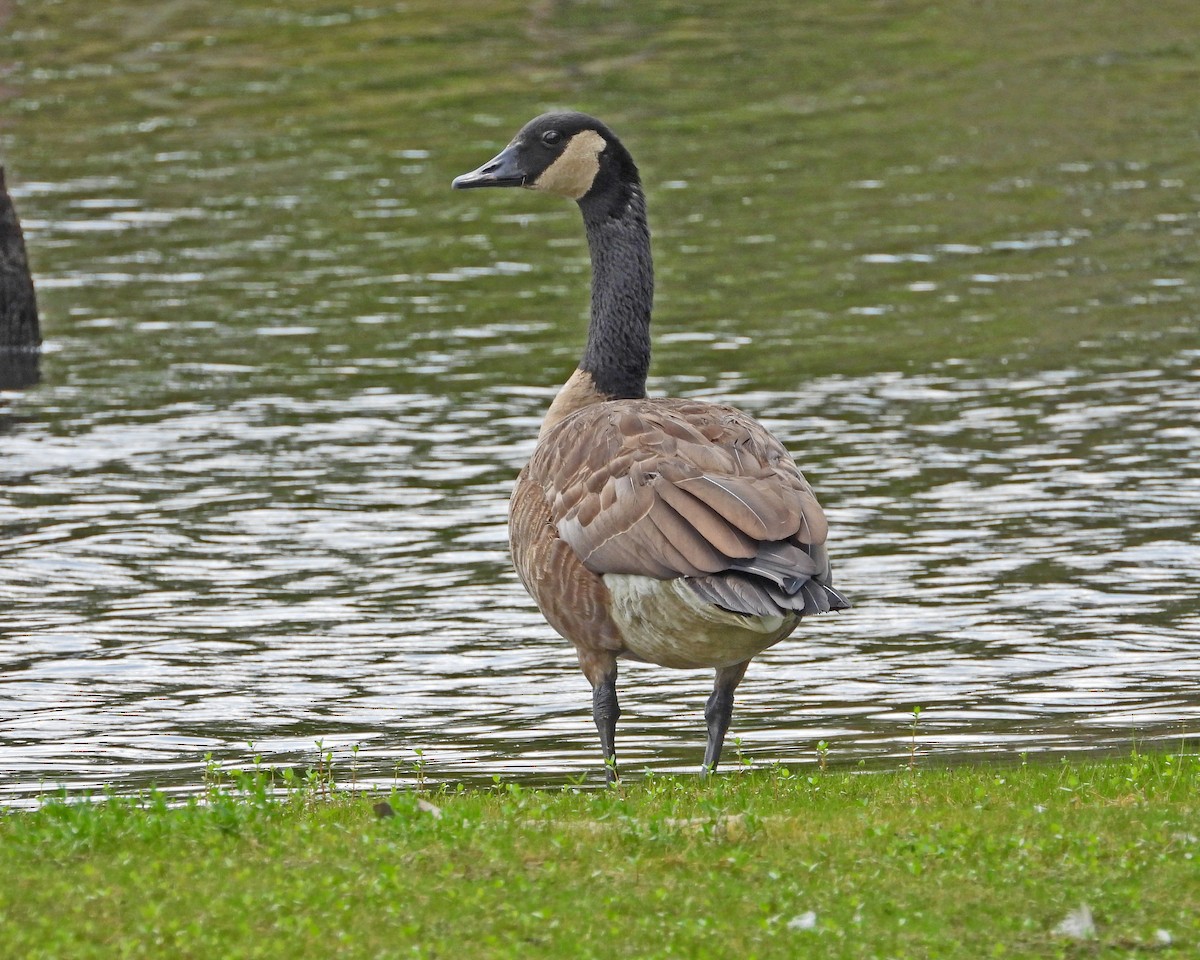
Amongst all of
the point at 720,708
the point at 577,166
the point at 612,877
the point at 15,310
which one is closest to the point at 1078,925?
the point at 612,877

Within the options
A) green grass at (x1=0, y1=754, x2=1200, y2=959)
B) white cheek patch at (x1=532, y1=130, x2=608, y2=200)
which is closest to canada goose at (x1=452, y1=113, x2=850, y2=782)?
green grass at (x1=0, y1=754, x2=1200, y2=959)

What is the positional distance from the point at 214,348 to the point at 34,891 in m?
17.6

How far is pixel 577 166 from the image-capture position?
12688mm

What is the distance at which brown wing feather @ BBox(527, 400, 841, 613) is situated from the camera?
9445 mm

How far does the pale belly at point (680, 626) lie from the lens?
9594 mm

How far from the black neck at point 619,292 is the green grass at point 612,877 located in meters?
3.67

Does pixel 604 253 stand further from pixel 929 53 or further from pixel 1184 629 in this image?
pixel 929 53

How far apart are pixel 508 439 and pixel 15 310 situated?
7.86 m

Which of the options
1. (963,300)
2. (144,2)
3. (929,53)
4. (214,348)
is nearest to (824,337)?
(963,300)

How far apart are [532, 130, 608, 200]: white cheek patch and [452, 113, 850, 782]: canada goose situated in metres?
1.39

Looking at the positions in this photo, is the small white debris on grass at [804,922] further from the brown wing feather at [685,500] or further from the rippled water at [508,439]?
the rippled water at [508,439]

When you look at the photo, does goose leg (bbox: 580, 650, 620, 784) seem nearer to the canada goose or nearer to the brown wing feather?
the canada goose

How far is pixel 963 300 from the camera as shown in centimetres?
2566

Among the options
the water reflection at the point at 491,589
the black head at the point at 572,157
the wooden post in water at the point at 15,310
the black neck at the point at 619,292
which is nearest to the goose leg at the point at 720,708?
the water reflection at the point at 491,589
